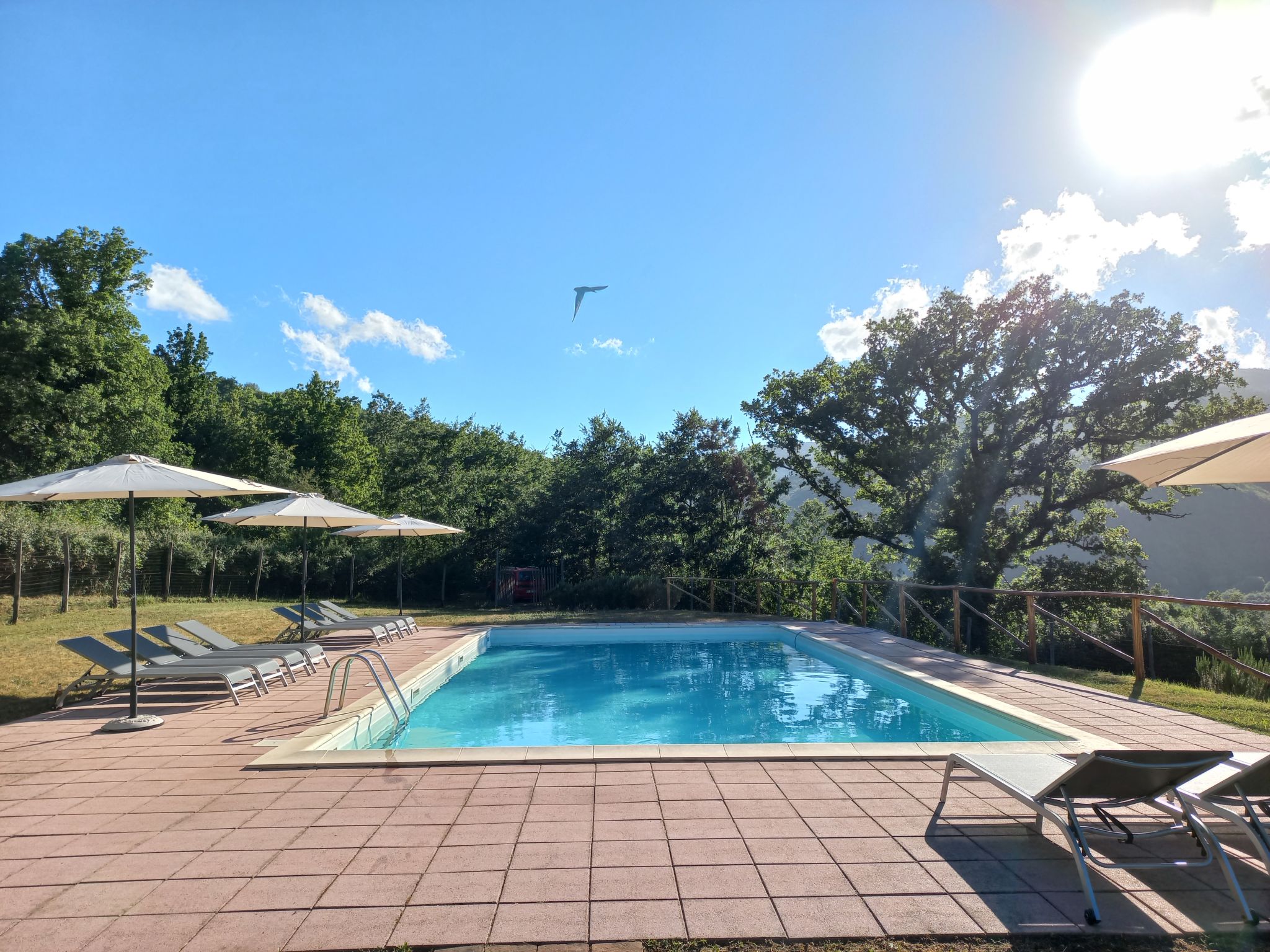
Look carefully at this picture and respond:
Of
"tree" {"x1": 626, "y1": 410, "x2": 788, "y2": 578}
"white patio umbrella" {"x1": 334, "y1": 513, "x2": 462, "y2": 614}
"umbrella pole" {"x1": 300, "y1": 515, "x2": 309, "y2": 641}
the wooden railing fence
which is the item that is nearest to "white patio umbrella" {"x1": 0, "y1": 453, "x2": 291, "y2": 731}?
"umbrella pole" {"x1": 300, "y1": 515, "x2": 309, "y2": 641}

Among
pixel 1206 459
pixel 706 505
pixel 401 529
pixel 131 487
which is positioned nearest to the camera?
pixel 1206 459

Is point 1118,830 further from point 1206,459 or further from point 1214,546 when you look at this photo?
point 1214,546

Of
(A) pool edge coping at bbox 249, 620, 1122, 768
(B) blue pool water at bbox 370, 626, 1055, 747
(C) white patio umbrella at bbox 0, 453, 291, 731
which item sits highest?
(C) white patio umbrella at bbox 0, 453, 291, 731

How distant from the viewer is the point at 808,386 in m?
19.8

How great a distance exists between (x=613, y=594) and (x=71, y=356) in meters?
19.5

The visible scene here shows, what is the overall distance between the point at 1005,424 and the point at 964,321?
2.86 meters

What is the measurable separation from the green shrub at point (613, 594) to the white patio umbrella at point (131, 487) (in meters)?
13.0

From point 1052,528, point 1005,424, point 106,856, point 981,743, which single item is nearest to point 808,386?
point 1005,424

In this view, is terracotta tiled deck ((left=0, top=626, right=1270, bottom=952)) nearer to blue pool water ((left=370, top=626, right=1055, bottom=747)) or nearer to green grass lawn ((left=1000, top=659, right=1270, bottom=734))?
green grass lawn ((left=1000, top=659, right=1270, bottom=734))

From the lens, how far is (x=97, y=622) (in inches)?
454

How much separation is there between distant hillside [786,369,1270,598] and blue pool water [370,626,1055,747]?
182ft

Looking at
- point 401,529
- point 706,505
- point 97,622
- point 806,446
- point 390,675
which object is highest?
point 806,446

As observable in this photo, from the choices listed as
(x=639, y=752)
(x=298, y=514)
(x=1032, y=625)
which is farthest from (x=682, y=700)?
(x=298, y=514)

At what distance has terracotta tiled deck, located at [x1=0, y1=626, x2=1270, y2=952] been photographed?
2.47 metres
